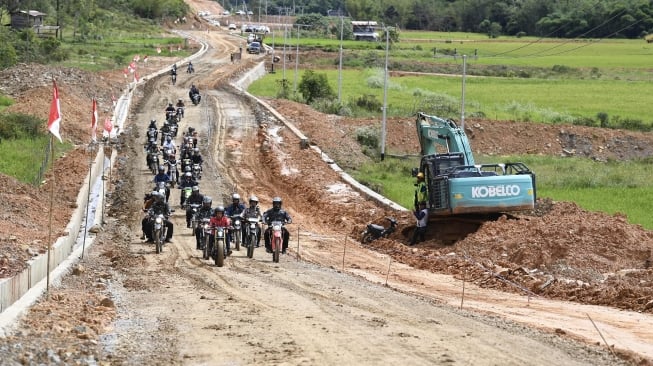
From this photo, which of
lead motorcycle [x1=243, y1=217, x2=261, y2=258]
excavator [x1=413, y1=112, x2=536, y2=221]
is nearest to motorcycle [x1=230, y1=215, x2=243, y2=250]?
lead motorcycle [x1=243, y1=217, x2=261, y2=258]

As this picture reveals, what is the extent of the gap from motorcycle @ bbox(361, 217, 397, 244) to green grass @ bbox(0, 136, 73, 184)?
11.3 metres

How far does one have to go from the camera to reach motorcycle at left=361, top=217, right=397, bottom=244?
1202 inches

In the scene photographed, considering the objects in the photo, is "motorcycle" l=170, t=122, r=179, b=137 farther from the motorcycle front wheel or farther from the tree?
the tree

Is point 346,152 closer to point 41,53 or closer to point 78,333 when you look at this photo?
Answer: point 78,333

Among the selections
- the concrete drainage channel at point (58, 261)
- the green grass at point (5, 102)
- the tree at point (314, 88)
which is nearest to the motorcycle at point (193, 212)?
the concrete drainage channel at point (58, 261)

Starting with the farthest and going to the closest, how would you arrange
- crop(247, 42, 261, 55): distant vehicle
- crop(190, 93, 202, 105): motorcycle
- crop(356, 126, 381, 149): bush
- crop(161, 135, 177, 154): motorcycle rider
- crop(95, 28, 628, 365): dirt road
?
crop(247, 42, 261, 55): distant vehicle, crop(190, 93, 202, 105): motorcycle, crop(356, 126, 381, 149): bush, crop(161, 135, 177, 154): motorcycle rider, crop(95, 28, 628, 365): dirt road

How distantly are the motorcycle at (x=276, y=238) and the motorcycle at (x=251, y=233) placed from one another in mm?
434

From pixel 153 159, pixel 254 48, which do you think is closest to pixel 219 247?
pixel 153 159

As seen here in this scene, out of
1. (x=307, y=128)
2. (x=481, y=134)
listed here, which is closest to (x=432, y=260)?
(x=307, y=128)

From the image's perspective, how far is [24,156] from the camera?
41312 millimetres

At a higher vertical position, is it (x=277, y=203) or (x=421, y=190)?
(x=277, y=203)

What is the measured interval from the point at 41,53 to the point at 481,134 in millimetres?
44183

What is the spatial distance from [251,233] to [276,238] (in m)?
0.85

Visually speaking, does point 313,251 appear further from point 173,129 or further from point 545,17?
Result: point 545,17
